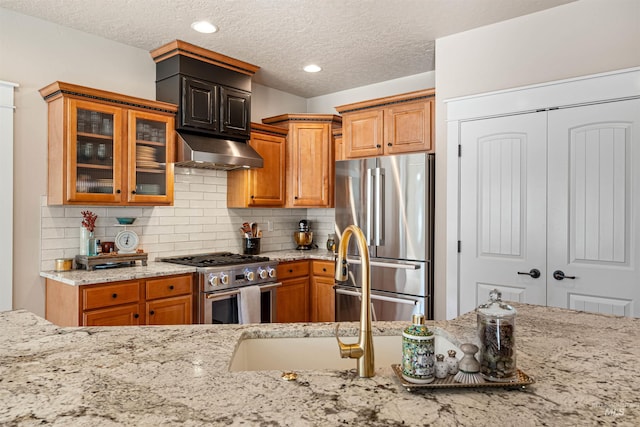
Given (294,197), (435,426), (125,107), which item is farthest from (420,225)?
(435,426)

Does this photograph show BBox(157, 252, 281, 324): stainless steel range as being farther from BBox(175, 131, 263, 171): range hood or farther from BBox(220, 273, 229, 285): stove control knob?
BBox(175, 131, 263, 171): range hood

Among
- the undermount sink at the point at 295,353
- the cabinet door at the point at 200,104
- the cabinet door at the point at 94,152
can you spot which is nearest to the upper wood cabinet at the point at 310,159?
the cabinet door at the point at 200,104

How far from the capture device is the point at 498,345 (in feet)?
3.59

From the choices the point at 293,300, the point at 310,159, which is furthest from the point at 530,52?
the point at 293,300

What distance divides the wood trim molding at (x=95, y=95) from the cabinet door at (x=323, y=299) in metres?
2.19

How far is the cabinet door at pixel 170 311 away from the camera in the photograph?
3.15 m

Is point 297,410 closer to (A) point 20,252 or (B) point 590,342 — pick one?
(B) point 590,342

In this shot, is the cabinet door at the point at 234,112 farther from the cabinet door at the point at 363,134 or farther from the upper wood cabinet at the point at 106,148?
the cabinet door at the point at 363,134

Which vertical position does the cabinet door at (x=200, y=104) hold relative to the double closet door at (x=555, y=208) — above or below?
above

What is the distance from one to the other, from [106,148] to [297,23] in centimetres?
171

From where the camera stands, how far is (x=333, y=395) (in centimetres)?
103

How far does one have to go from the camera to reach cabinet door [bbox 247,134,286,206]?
4359mm

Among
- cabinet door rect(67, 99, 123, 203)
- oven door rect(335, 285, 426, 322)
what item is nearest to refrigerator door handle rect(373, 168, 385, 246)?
oven door rect(335, 285, 426, 322)

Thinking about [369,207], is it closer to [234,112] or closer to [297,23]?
[234,112]
